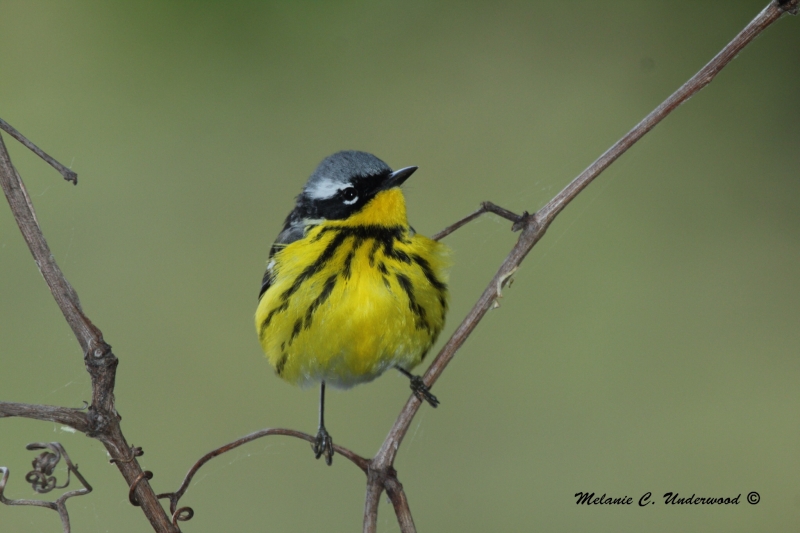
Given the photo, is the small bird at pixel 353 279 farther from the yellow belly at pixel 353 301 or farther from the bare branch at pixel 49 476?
the bare branch at pixel 49 476

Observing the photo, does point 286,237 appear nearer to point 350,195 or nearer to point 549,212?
point 350,195

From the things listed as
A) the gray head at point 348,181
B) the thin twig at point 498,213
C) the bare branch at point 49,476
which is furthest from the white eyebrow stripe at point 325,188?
the bare branch at point 49,476

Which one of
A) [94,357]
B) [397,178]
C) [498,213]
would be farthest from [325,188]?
[94,357]

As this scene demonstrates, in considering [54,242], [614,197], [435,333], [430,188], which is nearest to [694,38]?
[614,197]

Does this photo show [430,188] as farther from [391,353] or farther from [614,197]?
[391,353]

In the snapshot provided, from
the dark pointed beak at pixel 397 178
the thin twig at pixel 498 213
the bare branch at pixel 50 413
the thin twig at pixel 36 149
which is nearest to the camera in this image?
the bare branch at pixel 50 413

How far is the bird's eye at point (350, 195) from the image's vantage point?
1.87 metres

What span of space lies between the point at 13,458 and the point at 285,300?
1.59 metres

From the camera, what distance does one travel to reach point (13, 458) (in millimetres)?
2898

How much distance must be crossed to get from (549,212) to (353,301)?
714mm

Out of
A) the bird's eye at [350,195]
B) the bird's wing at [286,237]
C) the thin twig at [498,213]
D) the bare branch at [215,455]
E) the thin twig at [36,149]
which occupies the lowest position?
the bare branch at [215,455]

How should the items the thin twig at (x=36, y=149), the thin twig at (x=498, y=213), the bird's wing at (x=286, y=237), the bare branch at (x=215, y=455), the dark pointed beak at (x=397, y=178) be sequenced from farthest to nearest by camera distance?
the bird's wing at (x=286, y=237), the dark pointed beak at (x=397, y=178), the thin twig at (x=498, y=213), the bare branch at (x=215, y=455), the thin twig at (x=36, y=149)

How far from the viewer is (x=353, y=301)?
6.11ft

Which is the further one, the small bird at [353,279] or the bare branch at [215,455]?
the small bird at [353,279]
